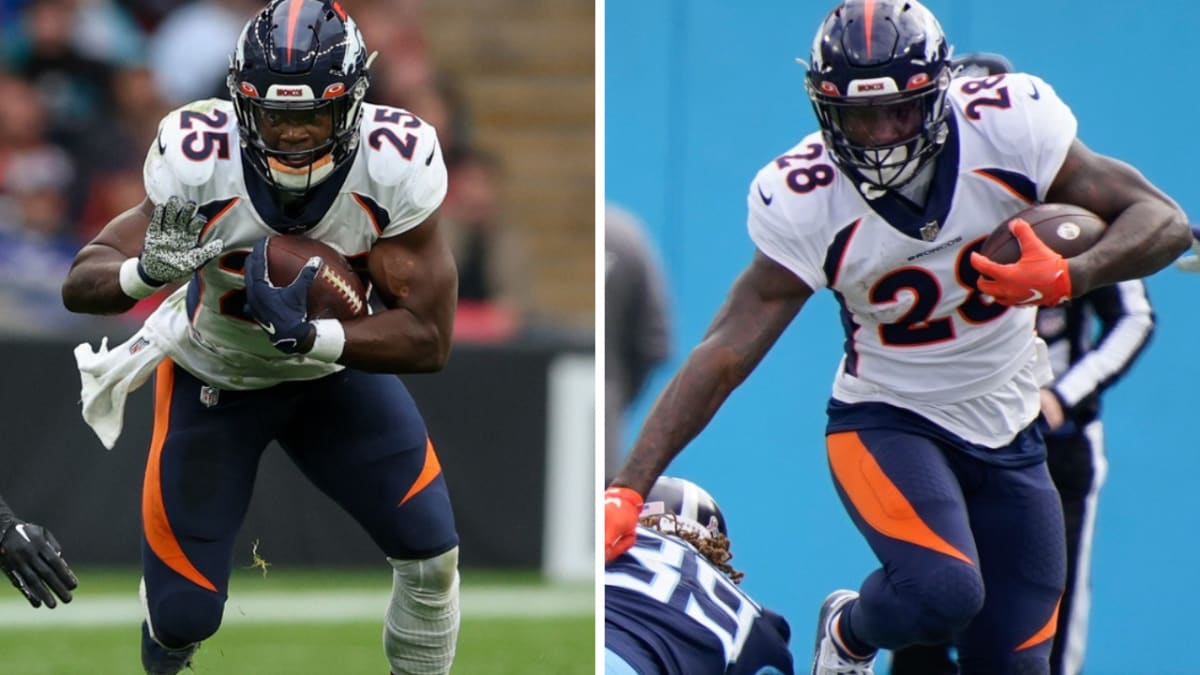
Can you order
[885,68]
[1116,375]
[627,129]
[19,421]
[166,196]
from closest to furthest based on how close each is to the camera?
[885,68] < [166,196] < [1116,375] < [627,129] < [19,421]

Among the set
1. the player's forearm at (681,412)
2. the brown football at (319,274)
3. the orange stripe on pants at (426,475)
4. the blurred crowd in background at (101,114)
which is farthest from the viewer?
the blurred crowd in background at (101,114)

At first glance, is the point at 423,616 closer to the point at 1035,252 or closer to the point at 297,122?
the point at 297,122

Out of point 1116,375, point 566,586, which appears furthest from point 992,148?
point 566,586

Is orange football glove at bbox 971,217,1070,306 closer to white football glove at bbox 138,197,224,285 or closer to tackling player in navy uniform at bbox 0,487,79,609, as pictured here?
white football glove at bbox 138,197,224,285

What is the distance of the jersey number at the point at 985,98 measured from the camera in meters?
3.65

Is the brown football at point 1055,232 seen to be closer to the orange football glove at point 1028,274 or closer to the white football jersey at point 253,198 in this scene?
the orange football glove at point 1028,274

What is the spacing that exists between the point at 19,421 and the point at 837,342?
11.1ft

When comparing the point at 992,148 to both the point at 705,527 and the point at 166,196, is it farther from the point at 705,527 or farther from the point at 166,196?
the point at 166,196

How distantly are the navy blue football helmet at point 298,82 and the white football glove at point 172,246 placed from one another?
216 mm

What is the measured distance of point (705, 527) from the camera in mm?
4012

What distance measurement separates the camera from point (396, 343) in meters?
3.69

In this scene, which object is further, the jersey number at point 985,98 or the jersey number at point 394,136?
the jersey number at point 394,136

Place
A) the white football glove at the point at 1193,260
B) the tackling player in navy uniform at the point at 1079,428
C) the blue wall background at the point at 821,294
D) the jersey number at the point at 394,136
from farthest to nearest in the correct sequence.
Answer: the blue wall background at the point at 821,294
the tackling player in navy uniform at the point at 1079,428
the white football glove at the point at 1193,260
the jersey number at the point at 394,136

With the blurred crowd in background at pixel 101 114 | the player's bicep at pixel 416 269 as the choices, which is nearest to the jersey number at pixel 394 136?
the player's bicep at pixel 416 269
